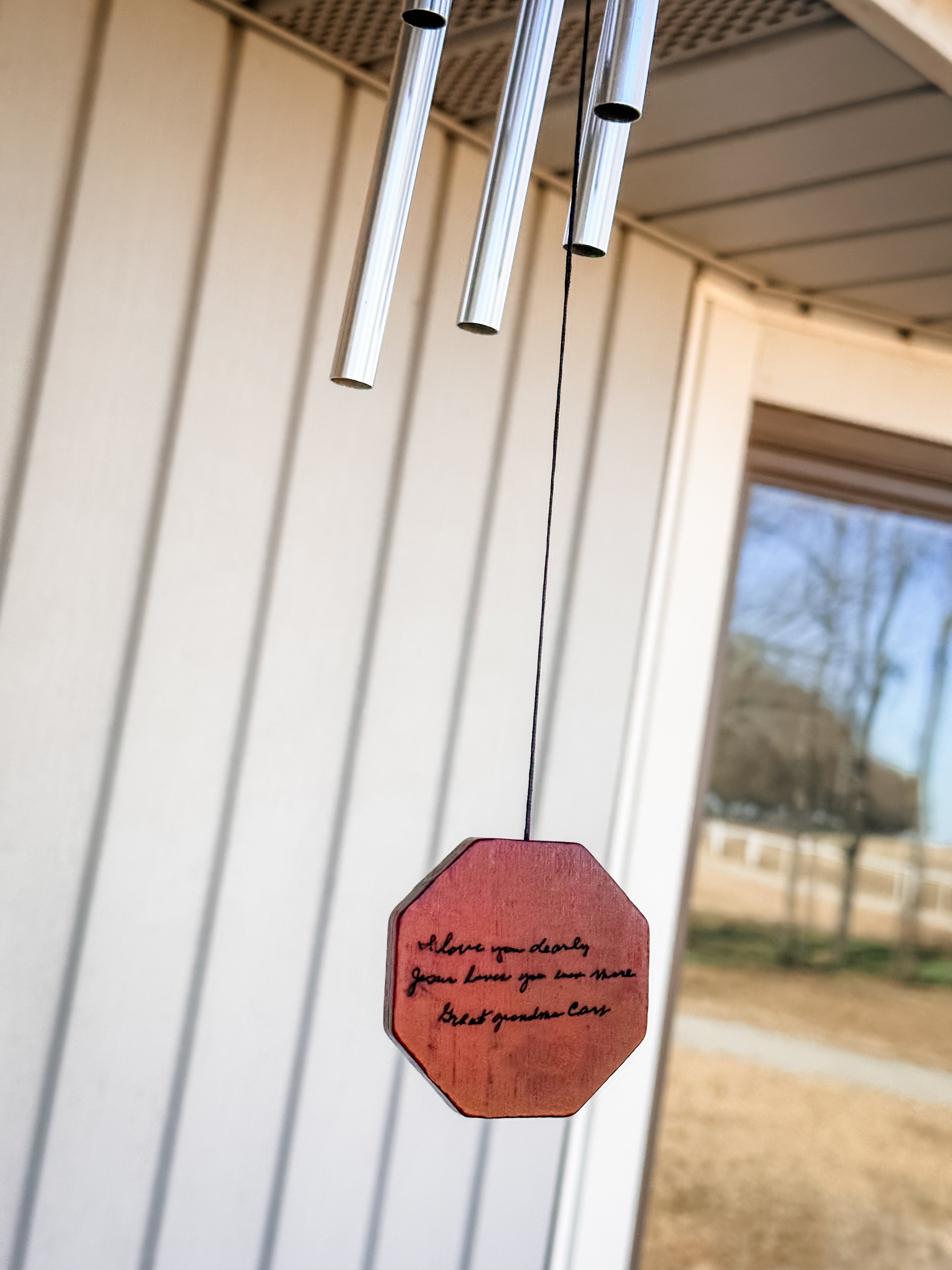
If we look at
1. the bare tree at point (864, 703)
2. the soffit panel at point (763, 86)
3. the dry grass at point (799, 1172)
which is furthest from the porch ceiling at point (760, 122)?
the dry grass at point (799, 1172)

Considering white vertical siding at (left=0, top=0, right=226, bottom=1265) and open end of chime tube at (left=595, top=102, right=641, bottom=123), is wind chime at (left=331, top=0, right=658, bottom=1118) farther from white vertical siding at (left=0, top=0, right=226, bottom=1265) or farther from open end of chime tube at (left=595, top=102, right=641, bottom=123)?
white vertical siding at (left=0, top=0, right=226, bottom=1265)

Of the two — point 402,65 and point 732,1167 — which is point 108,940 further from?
point 732,1167

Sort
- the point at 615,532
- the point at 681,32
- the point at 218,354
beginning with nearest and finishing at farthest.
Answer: the point at 681,32, the point at 218,354, the point at 615,532

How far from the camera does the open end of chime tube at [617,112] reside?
0.50 m

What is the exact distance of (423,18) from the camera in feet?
1.65

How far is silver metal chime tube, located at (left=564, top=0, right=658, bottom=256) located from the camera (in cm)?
51

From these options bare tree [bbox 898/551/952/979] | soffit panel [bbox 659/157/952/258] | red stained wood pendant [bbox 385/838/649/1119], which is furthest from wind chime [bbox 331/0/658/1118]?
bare tree [bbox 898/551/952/979]

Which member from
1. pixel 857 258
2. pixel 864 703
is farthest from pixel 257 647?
pixel 864 703

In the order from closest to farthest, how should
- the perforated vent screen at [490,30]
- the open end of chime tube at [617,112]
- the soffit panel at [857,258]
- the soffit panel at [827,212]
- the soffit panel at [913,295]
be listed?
the open end of chime tube at [617,112] → the perforated vent screen at [490,30] → the soffit panel at [827,212] → the soffit panel at [857,258] → the soffit panel at [913,295]

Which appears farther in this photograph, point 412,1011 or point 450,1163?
point 450,1163

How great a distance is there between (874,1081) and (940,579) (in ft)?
2.75

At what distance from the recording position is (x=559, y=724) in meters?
1.18

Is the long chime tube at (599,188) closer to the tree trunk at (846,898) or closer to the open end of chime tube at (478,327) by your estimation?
the open end of chime tube at (478,327)

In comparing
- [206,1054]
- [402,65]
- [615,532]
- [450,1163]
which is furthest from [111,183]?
[450,1163]
